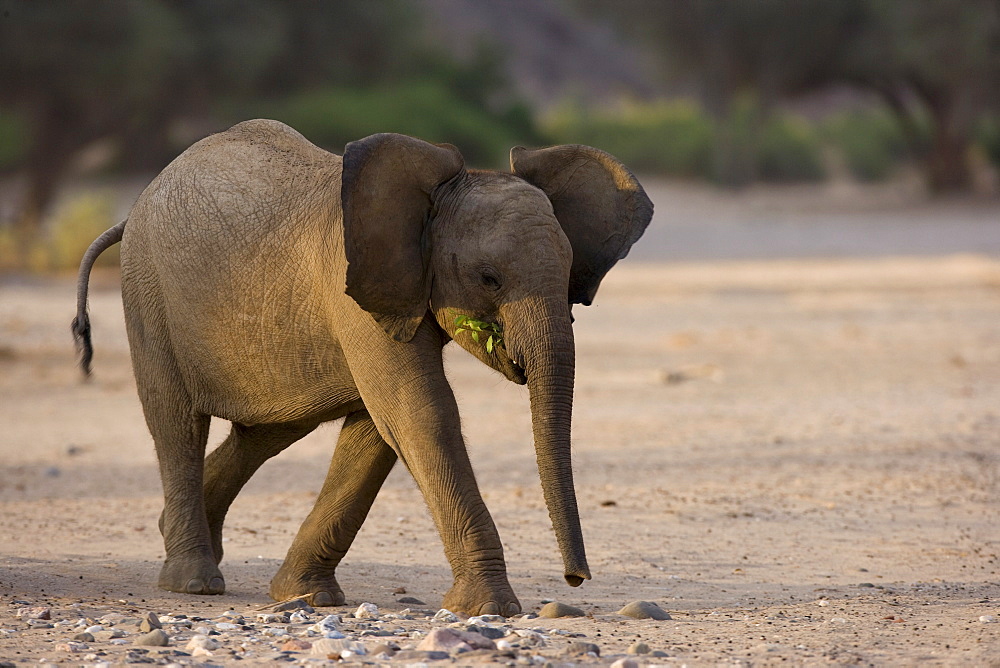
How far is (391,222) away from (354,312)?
40cm

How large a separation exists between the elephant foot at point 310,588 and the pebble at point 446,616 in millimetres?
648

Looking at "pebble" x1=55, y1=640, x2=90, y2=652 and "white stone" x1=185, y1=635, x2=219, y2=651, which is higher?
"white stone" x1=185, y1=635, x2=219, y2=651

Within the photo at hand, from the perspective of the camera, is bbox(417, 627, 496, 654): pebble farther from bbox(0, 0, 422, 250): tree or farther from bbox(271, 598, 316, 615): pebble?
bbox(0, 0, 422, 250): tree

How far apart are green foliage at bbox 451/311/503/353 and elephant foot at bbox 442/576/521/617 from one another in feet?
3.02

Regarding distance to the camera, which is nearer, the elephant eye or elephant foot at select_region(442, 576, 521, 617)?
the elephant eye

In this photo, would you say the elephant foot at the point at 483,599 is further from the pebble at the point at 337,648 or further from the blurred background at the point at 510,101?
the blurred background at the point at 510,101

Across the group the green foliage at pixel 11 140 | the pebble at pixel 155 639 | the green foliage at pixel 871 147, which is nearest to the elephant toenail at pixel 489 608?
the pebble at pixel 155 639

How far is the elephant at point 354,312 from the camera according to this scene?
5.64 metres

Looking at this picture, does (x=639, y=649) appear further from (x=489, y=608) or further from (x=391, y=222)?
(x=391, y=222)

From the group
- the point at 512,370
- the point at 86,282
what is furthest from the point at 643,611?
the point at 86,282

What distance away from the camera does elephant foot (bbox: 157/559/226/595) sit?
21.8 feet

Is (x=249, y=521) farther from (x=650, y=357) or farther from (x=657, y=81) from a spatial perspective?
(x=657, y=81)

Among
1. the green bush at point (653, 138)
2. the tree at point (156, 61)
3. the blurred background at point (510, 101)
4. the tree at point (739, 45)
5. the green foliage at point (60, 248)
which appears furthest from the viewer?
the green bush at point (653, 138)

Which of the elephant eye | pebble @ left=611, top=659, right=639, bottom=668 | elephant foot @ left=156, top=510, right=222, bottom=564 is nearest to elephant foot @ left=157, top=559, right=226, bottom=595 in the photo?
elephant foot @ left=156, top=510, right=222, bottom=564
